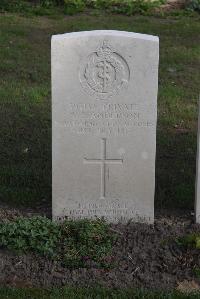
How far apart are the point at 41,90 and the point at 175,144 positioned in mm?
2290

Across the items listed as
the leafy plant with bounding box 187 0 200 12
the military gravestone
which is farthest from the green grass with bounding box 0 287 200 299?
the leafy plant with bounding box 187 0 200 12

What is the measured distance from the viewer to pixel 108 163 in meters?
5.98

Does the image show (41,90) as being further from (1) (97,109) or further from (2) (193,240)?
(2) (193,240)

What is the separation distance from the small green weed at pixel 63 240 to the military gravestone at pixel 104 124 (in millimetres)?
353

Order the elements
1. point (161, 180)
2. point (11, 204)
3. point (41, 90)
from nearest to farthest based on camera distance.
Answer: point (11, 204) → point (161, 180) → point (41, 90)

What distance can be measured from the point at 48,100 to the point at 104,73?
356 centimetres

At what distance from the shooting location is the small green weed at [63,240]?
5.44 meters

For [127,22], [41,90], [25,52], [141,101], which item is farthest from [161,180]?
[127,22]

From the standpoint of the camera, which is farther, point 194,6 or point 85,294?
point 194,6

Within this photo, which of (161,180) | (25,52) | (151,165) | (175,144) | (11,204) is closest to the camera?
(151,165)

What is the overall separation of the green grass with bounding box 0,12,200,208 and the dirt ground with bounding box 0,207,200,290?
883 millimetres

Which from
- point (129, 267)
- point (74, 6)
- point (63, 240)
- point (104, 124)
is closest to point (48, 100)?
point (104, 124)

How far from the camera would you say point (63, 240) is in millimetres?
5605

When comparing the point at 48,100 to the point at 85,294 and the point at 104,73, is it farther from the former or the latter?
the point at 85,294
